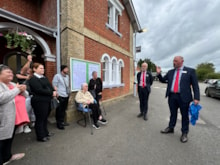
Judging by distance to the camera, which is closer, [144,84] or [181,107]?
[181,107]

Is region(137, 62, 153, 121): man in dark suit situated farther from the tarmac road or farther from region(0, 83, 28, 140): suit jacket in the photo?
region(0, 83, 28, 140): suit jacket

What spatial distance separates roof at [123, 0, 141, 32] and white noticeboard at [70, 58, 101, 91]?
5.83 metres

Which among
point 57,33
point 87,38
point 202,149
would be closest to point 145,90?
point 202,149

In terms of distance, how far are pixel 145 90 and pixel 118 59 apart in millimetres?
3548

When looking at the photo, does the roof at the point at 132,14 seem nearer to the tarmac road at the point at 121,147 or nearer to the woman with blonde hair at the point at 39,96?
the woman with blonde hair at the point at 39,96

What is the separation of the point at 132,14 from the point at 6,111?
9326 millimetres

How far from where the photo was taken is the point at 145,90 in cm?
397

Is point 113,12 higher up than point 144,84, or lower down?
higher up

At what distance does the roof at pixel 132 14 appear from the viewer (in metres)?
7.70

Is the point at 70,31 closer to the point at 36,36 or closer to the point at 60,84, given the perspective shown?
the point at 36,36

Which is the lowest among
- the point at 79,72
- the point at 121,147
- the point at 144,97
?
the point at 121,147

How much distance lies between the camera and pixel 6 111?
163 cm

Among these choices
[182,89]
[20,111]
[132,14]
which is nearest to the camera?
[20,111]

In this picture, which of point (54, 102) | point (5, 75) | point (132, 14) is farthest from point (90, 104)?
point (132, 14)
